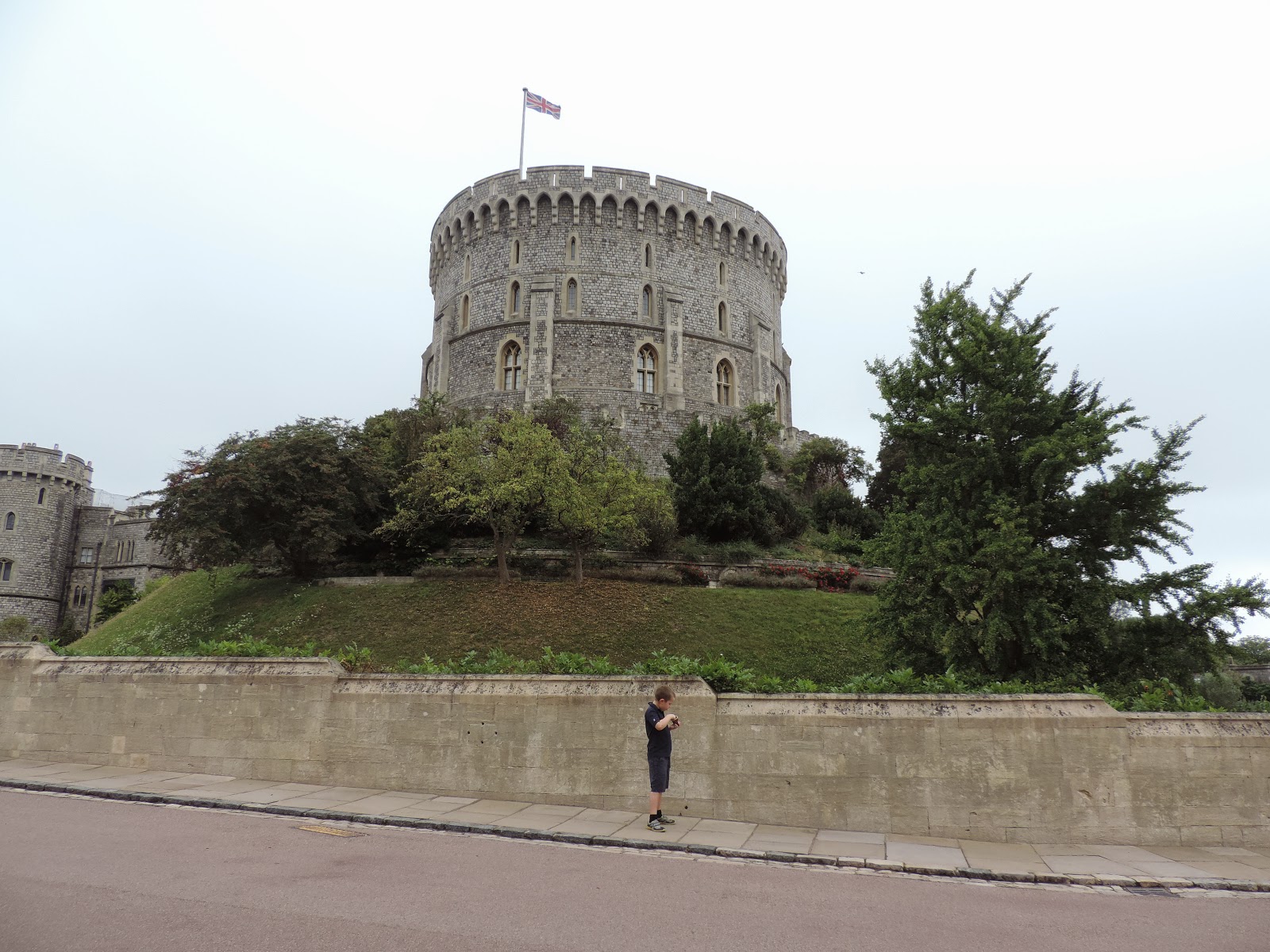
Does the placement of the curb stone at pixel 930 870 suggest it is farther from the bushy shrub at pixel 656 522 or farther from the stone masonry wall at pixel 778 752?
the bushy shrub at pixel 656 522

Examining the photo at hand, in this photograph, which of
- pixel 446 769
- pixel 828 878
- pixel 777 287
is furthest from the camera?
pixel 777 287

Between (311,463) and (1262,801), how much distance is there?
27.0 m

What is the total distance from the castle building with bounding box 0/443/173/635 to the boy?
62.2m

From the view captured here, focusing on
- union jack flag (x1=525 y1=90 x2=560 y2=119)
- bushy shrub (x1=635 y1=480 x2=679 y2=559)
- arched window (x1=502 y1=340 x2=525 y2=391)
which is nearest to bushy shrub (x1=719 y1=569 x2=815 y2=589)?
bushy shrub (x1=635 y1=480 x2=679 y2=559)

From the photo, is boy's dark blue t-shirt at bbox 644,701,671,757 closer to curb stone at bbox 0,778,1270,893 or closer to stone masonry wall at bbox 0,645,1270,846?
stone masonry wall at bbox 0,645,1270,846

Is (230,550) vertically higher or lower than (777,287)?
lower

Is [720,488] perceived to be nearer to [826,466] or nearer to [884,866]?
[826,466]

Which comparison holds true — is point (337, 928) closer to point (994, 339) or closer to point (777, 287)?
point (994, 339)

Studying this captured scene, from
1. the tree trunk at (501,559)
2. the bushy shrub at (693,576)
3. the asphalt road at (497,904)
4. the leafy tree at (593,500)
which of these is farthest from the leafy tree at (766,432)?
the asphalt road at (497,904)

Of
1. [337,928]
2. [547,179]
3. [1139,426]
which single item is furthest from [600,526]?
[547,179]

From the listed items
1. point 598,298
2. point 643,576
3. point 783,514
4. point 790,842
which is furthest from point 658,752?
point 598,298

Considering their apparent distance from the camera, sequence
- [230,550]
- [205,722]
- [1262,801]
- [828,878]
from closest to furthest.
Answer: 1. [828,878]
2. [1262,801]
3. [205,722]
4. [230,550]

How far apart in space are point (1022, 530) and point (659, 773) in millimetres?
9574

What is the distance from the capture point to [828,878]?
24.9 ft
